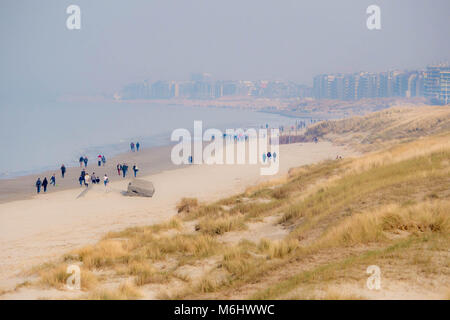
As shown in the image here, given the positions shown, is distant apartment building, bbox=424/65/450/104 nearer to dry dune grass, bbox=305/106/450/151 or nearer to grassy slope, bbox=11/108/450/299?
dry dune grass, bbox=305/106/450/151

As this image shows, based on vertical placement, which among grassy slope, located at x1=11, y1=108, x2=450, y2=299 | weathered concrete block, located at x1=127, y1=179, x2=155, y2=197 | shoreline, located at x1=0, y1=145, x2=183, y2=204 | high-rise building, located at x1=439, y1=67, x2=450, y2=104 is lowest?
shoreline, located at x1=0, y1=145, x2=183, y2=204

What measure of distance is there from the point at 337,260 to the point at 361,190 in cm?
672

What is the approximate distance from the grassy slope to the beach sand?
90.8 inches

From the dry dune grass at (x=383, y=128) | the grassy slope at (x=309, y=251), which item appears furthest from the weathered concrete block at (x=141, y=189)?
the dry dune grass at (x=383, y=128)

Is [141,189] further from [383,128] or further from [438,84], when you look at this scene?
[438,84]

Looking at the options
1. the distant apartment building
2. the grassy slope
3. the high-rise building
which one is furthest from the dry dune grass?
the distant apartment building

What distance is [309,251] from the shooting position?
855 centimetres

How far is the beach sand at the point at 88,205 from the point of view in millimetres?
14047

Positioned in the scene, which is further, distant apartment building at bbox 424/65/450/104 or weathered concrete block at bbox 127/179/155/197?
distant apartment building at bbox 424/65/450/104

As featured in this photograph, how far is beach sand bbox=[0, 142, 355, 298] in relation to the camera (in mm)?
14047

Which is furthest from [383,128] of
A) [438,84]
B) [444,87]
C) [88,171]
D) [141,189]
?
[438,84]

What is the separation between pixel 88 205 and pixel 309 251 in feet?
60.4

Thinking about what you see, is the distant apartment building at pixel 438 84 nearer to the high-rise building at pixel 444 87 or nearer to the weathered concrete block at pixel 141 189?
the high-rise building at pixel 444 87
